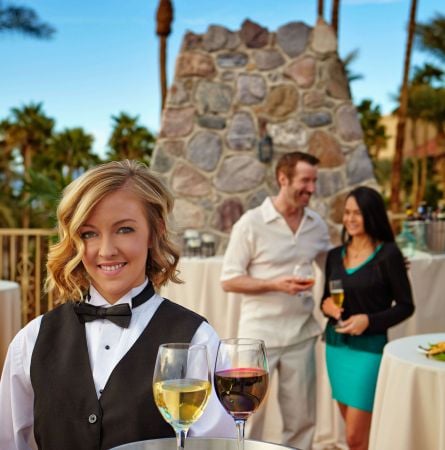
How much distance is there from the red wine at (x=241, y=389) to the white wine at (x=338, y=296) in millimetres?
2187

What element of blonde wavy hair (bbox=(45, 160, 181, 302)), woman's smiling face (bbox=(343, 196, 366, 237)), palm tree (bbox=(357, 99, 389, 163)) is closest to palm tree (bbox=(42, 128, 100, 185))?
palm tree (bbox=(357, 99, 389, 163))

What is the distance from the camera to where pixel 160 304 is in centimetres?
171

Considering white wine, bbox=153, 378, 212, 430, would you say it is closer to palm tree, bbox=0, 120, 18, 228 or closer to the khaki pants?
the khaki pants

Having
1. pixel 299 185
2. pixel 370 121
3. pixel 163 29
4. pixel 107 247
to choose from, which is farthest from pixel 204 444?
pixel 370 121

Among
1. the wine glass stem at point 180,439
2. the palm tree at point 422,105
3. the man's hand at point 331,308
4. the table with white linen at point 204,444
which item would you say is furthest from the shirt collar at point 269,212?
the palm tree at point 422,105

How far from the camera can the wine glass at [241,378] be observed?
1.24 metres

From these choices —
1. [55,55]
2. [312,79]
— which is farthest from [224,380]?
[55,55]

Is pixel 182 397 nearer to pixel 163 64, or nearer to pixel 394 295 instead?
pixel 394 295

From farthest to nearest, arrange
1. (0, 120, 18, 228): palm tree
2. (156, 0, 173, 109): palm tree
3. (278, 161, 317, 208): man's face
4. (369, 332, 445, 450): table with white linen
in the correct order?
(0, 120, 18, 228): palm tree, (156, 0, 173, 109): palm tree, (278, 161, 317, 208): man's face, (369, 332, 445, 450): table with white linen

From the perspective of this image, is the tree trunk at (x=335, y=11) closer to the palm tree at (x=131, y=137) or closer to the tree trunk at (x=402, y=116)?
the tree trunk at (x=402, y=116)

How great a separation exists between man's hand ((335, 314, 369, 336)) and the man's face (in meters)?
0.73

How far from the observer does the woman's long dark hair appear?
360cm

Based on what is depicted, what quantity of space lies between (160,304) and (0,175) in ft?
81.4

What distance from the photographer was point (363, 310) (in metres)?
3.51
